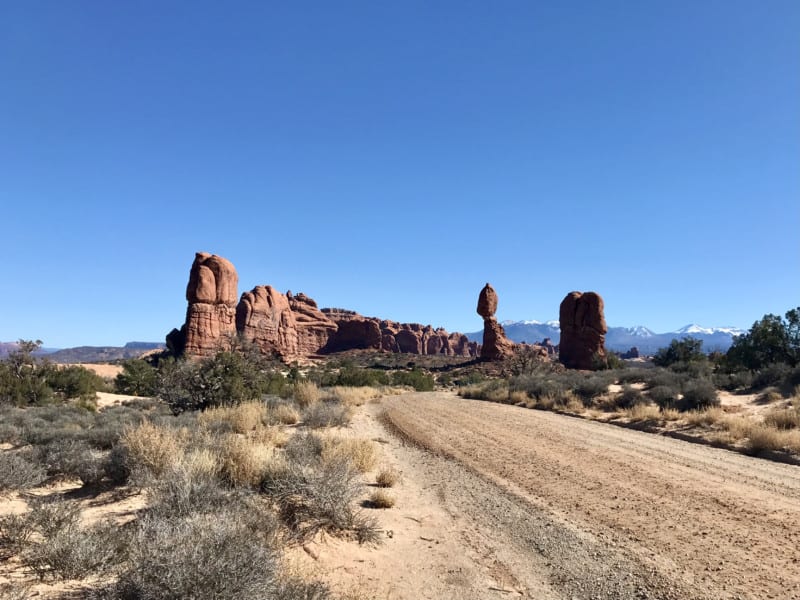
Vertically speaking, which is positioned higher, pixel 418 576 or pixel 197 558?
pixel 197 558

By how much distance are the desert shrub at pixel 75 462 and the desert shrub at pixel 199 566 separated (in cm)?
377

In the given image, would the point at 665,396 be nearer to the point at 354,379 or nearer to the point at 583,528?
the point at 583,528

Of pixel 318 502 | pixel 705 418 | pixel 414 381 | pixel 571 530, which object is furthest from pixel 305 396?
pixel 414 381

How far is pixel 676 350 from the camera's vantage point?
44.5 metres

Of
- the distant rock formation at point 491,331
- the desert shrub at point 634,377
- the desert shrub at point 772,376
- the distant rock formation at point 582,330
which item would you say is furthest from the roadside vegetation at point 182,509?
the distant rock formation at point 491,331

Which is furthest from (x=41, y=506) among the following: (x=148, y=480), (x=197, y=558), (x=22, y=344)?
(x=22, y=344)

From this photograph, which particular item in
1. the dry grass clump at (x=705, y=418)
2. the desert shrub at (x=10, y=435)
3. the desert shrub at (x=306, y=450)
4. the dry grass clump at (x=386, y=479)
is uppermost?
the desert shrub at (x=10, y=435)

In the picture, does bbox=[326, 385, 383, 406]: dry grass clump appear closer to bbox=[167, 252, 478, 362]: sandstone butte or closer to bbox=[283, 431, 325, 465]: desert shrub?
bbox=[167, 252, 478, 362]: sandstone butte

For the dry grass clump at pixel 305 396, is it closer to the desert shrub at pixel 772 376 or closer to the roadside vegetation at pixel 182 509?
the roadside vegetation at pixel 182 509

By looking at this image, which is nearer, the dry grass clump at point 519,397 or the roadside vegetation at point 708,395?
the roadside vegetation at point 708,395

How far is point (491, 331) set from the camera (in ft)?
255

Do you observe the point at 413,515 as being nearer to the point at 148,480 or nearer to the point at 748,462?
the point at 148,480

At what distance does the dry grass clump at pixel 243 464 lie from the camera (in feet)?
21.3

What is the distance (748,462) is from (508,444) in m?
5.21
